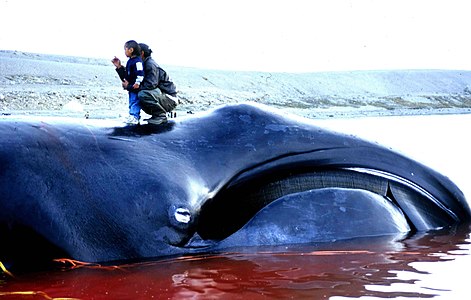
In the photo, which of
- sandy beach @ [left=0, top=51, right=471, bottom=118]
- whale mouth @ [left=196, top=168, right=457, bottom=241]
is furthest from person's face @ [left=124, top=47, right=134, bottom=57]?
sandy beach @ [left=0, top=51, right=471, bottom=118]

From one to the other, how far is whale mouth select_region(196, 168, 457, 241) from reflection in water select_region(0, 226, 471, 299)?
25 centimetres

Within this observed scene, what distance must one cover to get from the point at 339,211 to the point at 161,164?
153 centimetres

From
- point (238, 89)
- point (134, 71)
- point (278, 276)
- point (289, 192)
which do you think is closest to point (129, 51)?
point (134, 71)

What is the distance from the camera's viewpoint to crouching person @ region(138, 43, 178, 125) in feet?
26.2

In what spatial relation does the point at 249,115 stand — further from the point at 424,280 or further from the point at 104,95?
the point at 104,95

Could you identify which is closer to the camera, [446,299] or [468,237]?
[446,299]

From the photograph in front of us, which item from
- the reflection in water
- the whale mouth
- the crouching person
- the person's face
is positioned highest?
the person's face

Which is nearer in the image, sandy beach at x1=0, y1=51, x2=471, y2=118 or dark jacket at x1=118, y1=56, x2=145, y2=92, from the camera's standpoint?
dark jacket at x1=118, y1=56, x2=145, y2=92

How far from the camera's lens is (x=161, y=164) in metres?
5.83

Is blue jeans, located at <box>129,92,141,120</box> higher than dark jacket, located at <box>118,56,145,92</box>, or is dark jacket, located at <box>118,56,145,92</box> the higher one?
dark jacket, located at <box>118,56,145,92</box>

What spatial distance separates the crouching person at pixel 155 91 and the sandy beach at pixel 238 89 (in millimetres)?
28092

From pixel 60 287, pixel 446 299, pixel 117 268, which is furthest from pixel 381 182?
pixel 60 287

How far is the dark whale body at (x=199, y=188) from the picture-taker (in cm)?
546

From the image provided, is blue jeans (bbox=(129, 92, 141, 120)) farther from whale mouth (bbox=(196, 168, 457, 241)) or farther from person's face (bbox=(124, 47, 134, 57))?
whale mouth (bbox=(196, 168, 457, 241))
